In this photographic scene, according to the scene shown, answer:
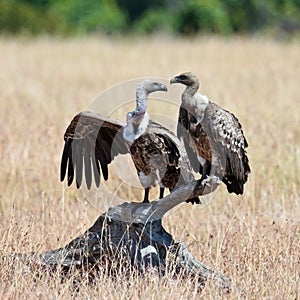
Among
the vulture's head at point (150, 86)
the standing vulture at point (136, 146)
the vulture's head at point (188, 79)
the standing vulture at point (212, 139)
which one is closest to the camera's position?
the vulture's head at point (150, 86)

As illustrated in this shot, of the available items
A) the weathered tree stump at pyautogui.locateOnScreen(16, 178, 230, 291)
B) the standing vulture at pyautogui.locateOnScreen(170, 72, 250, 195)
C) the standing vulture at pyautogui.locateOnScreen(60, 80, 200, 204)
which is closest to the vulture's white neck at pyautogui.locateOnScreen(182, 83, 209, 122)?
the standing vulture at pyautogui.locateOnScreen(170, 72, 250, 195)

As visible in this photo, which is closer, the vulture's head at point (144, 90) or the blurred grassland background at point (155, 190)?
the vulture's head at point (144, 90)

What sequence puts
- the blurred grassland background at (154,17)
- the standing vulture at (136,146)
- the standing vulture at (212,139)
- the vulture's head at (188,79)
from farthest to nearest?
the blurred grassland background at (154,17)
the standing vulture at (212,139)
the vulture's head at (188,79)
the standing vulture at (136,146)

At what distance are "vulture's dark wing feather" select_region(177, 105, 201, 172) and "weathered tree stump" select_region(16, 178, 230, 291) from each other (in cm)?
34

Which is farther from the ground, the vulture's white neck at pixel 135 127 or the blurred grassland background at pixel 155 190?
the vulture's white neck at pixel 135 127

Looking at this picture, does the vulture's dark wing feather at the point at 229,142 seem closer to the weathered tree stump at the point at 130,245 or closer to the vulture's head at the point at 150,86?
the weathered tree stump at the point at 130,245

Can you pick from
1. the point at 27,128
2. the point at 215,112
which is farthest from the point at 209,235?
the point at 27,128

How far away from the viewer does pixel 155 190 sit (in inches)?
291

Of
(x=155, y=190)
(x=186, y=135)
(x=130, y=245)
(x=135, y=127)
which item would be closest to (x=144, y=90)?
(x=135, y=127)

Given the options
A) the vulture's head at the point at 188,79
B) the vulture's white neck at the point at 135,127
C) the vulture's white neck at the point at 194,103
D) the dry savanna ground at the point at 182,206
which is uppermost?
the vulture's head at the point at 188,79

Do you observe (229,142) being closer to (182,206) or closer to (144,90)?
(144,90)

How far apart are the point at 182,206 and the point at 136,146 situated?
176 centimetres

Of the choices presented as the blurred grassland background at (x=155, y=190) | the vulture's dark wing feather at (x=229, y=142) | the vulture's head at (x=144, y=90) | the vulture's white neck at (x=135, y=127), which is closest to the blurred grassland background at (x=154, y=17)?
the blurred grassland background at (x=155, y=190)

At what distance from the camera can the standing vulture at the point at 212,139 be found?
5113 millimetres
